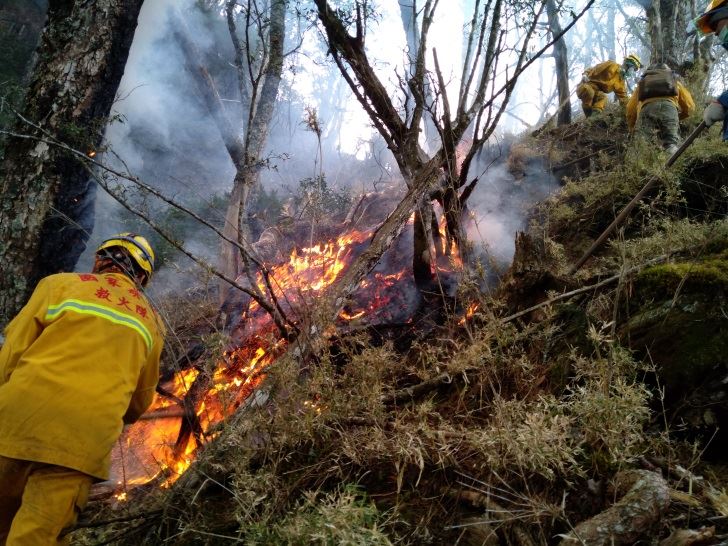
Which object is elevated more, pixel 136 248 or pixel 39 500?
pixel 136 248

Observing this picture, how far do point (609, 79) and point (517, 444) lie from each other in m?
9.29

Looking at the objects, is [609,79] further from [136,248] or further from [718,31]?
[136,248]

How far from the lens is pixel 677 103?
594 centimetres

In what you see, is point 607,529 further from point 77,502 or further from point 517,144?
point 517,144

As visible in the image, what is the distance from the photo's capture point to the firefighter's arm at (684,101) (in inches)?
235

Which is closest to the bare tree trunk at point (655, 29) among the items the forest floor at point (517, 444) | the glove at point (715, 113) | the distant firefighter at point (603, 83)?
the distant firefighter at point (603, 83)

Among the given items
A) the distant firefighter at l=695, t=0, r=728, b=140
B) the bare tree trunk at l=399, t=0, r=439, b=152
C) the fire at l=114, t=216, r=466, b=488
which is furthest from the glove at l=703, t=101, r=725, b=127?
the fire at l=114, t=216, r=466, b=488

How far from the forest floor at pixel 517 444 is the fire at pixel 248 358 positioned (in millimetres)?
904

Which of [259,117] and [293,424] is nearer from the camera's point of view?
[293,424]

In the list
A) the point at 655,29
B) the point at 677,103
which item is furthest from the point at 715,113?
the point at 655,29

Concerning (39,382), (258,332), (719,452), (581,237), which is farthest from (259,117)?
(719,452)

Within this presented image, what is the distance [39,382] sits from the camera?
6.95 feet

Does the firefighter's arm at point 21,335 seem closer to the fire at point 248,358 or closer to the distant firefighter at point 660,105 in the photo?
the fire at point 248,358

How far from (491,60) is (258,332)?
394 centimetres
